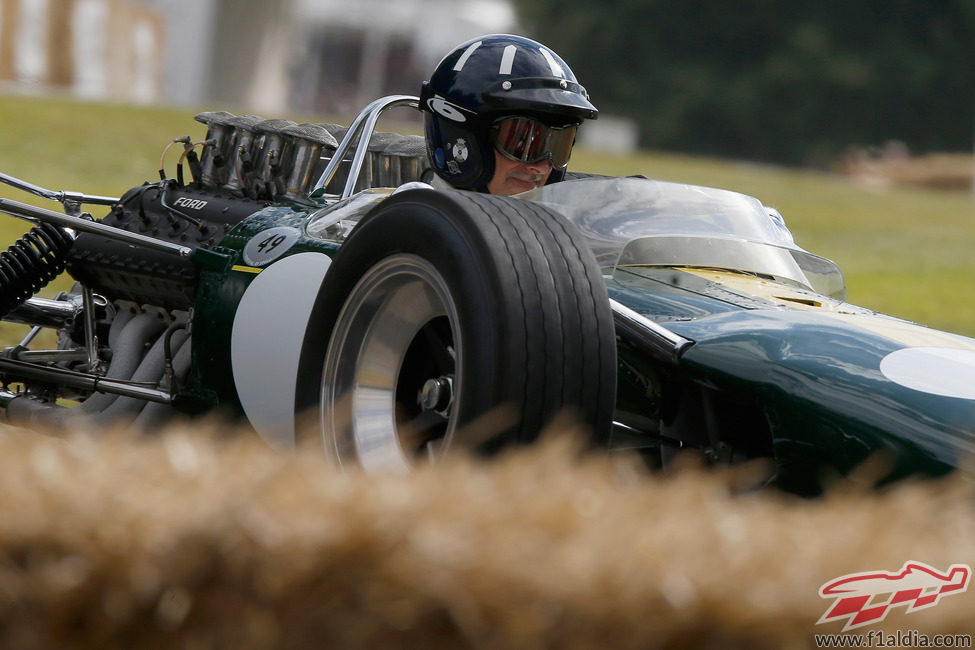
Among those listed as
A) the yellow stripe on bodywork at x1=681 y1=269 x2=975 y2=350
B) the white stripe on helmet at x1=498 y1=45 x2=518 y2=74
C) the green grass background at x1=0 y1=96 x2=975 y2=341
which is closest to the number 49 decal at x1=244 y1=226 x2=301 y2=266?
the white stripe on helmet at x1=498 y1=45 x2=518 y2=74

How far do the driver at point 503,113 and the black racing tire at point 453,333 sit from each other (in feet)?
4.78

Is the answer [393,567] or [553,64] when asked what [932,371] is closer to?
[393,567]

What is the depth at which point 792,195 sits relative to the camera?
96.5 ft

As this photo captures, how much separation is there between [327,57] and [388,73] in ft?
7.97

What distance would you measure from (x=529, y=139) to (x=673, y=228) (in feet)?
2.82

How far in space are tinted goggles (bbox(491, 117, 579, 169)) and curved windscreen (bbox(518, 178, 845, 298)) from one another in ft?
2.05

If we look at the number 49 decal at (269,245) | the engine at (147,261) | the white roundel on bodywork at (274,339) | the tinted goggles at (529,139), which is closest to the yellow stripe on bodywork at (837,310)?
the tinted goggles at (529,139)

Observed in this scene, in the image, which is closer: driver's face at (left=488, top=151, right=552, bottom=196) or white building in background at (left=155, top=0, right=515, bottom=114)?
driver's face at (left=488, top=151, right=552, bottom=196)

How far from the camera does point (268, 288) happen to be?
4.25m

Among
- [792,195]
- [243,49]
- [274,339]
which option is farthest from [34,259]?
[243,49]

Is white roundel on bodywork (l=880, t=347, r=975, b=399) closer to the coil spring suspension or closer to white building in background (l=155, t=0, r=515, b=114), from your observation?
the coil spring suspension

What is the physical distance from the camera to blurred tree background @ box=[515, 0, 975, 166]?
46000mm

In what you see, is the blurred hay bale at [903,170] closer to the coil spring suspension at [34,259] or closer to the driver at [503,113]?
the driver at [503,113]

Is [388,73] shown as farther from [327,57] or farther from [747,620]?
[747,620]
